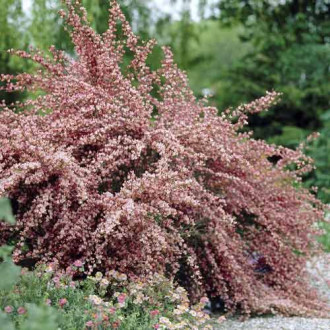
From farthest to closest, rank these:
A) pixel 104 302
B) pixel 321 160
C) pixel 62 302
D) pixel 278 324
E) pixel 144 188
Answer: pixel 321 160 < pixel 278 324 < pixel 144 188 < pixel 104 302 < pixel 62 302

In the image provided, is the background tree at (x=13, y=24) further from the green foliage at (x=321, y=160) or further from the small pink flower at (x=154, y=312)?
the small pink flower at (x=154, y=312)

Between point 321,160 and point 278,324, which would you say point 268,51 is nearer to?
point 321,160

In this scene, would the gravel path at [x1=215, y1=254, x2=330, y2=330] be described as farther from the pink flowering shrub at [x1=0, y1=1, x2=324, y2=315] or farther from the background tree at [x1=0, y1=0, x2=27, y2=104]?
the background tree at [x1=0, y1=0, x2=27, y2=104]

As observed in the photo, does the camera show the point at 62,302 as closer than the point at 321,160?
Yes

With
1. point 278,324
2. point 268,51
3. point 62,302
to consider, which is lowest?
point 62,302

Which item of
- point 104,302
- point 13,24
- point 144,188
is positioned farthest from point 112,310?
point 13,24

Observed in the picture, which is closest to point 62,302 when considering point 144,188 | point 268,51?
point 144,188

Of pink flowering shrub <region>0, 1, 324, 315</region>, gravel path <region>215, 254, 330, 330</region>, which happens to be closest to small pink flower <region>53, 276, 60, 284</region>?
pink flowering shrub <region>0, 1, 324, 315</region>

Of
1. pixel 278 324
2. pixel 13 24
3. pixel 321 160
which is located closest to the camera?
pixel 278 324

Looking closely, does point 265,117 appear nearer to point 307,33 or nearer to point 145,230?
point 307,33

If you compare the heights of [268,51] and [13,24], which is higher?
[268,51]

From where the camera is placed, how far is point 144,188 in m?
3.46

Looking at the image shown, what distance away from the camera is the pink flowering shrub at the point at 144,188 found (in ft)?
11.6

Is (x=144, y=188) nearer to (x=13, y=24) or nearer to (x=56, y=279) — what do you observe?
(x=56, y=279)
